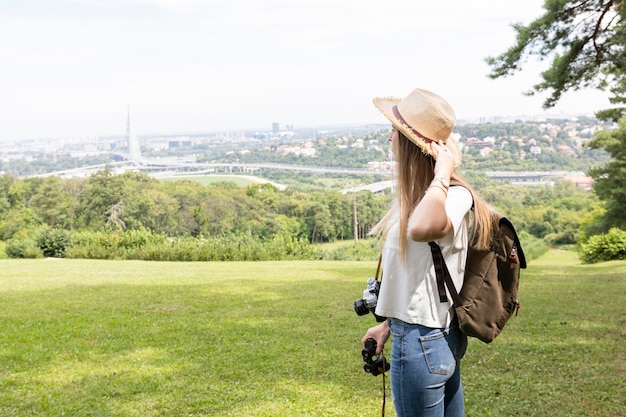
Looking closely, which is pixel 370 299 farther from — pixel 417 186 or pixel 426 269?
pixel 417 186

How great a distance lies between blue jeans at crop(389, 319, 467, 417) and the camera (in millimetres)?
1855

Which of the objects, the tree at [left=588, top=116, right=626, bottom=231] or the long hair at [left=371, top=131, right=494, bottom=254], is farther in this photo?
the tree at [left=588, top=116, right=626, bottom=231]

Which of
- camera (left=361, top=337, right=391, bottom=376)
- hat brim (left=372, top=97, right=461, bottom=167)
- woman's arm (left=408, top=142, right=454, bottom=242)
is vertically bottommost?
camera (left=361, top=337, right=391, bottom=376)

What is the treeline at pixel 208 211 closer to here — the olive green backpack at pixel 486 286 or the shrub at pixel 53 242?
the shrub at pixel 53 242

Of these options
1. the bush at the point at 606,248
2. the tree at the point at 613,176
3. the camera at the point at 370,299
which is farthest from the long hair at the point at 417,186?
the bush at the point at 606,248

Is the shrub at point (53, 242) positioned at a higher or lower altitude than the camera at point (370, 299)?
lower

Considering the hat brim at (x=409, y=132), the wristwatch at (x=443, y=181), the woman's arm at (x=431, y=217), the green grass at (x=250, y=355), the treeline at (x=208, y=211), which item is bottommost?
the treeline at (x=208, y=211)

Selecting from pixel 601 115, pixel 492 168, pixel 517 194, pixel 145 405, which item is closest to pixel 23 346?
pixel 145 405

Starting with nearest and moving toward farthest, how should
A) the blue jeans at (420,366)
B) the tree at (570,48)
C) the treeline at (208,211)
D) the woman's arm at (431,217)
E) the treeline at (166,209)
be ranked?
the woman's arm at (431,217), the blue jeans at (420,366), the tree at (570,48), the treeline at (208,211), the treeline at (166,209)

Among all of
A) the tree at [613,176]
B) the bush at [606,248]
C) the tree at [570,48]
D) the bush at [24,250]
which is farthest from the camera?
the bush at [24,250]

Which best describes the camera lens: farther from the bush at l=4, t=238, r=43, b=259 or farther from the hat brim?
the bush at l=4, t=238, r=43, b=259

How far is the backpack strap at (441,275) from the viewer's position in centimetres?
184

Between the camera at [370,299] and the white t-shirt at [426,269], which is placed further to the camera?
the camera at [370,299]

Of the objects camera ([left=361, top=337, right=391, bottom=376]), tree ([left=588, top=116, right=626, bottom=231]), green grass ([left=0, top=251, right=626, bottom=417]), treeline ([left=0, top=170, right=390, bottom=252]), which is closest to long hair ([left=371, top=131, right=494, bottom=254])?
camera ([left=361, top=337, right=391, bottom=376])
